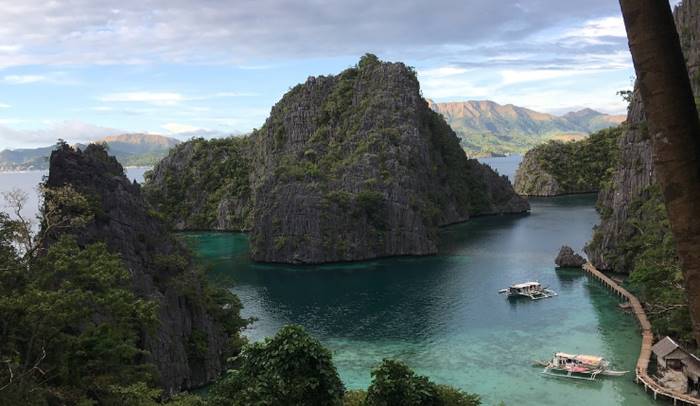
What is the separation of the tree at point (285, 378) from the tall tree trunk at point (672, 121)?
24.5 meters

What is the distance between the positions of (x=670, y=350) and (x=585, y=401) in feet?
23.9

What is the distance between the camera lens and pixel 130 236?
152 ft

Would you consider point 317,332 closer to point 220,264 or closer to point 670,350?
point 670,350

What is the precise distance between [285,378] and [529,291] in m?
51.5

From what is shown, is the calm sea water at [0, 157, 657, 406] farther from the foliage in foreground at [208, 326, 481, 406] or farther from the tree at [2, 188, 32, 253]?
the tree at [2, 188, 32, 253]

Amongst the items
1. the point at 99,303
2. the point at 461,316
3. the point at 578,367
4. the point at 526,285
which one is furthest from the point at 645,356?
the point at 99,303

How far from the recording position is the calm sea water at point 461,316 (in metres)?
46.9

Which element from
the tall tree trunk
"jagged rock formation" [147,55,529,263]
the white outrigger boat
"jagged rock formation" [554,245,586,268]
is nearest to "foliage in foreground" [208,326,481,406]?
the tall tree trunk

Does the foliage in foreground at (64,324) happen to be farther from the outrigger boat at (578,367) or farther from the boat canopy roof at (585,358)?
the boat canopy roof at (585,358)

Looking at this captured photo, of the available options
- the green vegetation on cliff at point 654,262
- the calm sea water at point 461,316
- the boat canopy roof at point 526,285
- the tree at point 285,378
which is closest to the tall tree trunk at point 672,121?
the tree at point 285,378

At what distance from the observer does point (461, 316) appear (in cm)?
6506

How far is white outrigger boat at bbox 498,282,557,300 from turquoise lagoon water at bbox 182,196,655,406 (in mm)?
1640

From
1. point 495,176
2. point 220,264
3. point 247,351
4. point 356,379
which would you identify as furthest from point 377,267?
point 495,176

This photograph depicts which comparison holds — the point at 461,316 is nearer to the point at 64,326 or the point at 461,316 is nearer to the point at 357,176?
the point at 64,326
